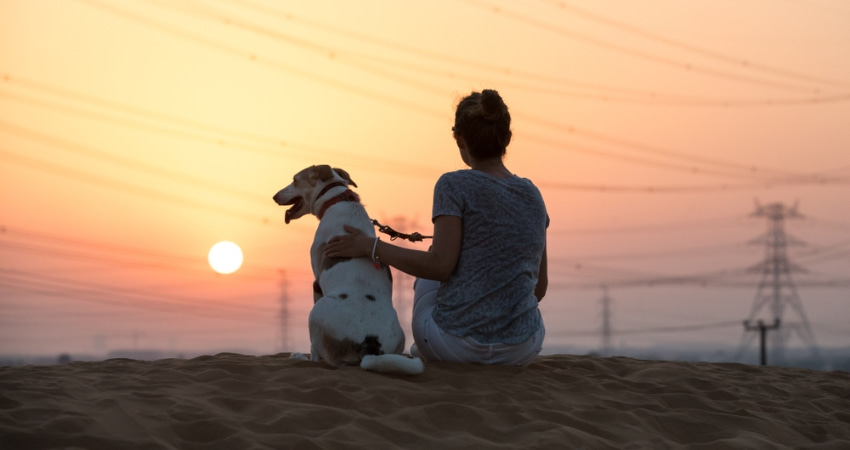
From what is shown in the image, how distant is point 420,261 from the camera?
6.12 m

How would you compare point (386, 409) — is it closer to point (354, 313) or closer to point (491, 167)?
point (354, 313)

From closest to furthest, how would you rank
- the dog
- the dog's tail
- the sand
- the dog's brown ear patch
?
the sand
the dog's tail
the dog
the dog's brown ear patch

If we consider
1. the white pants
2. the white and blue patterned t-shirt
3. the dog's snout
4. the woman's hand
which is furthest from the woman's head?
the dog's snout

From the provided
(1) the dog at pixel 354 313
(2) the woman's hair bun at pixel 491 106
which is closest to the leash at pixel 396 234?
(1) the dog at pixel 354 313

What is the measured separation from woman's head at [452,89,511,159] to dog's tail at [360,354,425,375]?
5.01 ft

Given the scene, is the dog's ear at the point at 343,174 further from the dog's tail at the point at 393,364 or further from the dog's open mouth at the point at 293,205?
the dog's tail at the point at 393,364

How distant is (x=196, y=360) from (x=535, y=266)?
2833 mm

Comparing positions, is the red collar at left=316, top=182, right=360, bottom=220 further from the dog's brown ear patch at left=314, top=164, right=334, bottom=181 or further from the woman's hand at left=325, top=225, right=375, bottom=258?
the woman's hand at left=325, top=225, right=375, bottom=258

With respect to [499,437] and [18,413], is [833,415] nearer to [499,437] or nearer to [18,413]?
[499,437]

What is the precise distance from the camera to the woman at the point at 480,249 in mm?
6164

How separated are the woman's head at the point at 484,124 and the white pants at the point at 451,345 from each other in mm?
1155

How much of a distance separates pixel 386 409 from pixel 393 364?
0.76 meters

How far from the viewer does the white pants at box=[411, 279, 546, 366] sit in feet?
21.2

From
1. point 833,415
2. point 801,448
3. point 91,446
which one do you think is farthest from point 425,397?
point 833,415
